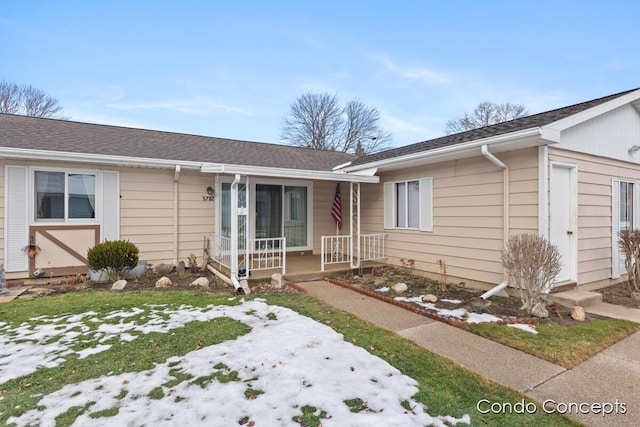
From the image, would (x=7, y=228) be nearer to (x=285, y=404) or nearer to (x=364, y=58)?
(x=285, y=404)

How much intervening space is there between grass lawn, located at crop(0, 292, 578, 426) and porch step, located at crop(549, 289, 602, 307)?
3031 mm

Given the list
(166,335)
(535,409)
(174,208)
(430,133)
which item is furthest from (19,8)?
(430,133)

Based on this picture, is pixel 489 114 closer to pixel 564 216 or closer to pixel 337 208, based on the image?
pixel 337 208

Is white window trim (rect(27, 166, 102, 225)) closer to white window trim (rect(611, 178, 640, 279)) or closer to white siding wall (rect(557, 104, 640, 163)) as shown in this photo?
white siding wall (rect(557, 104, 640, 163))

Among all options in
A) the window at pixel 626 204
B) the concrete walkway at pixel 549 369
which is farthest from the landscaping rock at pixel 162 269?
the window at pixel 626 204

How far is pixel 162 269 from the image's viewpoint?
7188 mm

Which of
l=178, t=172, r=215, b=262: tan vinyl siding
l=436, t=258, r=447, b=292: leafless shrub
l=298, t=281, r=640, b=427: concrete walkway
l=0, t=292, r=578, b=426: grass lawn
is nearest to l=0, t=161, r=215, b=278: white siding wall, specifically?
l=178, t=172, r=215, b=262: tan vinyl siding

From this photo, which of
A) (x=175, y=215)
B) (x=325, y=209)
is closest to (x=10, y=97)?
(x=175, y=215)

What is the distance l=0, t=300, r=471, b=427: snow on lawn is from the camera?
225 cm

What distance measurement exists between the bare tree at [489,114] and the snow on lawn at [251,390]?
22.8 metres

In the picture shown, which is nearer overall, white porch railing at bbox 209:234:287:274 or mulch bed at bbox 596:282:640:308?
mulch bed at bbox 596:282:640:308

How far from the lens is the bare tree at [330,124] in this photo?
84.9 feet

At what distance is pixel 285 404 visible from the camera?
2.41 meters

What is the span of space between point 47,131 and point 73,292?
170 inches
